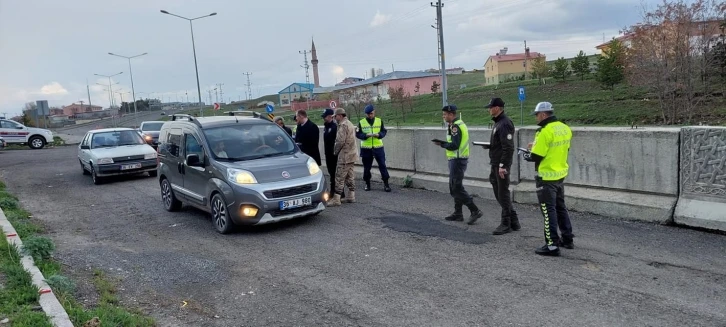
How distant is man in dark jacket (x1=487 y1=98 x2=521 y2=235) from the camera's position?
6848 millimetres

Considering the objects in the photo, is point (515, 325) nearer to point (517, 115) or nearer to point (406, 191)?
point (406, 191)

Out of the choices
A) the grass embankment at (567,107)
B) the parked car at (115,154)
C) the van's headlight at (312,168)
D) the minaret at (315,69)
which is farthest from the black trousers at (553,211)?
the minaret at (315,69)

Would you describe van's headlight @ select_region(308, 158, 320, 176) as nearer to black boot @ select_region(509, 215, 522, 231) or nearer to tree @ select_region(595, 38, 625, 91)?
black boot @ select_region(509, 215, 522, 231)

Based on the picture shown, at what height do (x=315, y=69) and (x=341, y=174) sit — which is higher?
(x=315, y=69)

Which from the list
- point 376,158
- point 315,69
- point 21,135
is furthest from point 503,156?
point 315,69

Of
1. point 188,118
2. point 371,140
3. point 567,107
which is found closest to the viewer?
point 188,118

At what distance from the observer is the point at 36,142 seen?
31.7 meters

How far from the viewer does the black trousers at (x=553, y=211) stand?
5986mm

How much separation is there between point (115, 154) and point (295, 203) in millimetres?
8627

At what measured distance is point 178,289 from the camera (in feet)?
18.5

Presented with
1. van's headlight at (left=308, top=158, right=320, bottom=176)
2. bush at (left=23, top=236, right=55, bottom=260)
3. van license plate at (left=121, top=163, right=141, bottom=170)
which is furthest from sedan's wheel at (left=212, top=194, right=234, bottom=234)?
van license plate at (left=121, top=163, right=141, bottom=170)

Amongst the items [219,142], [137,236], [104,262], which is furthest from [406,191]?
[104,262]

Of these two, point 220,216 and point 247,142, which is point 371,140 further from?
point 220,216

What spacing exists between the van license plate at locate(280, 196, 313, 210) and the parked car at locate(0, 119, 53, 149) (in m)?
29.8
